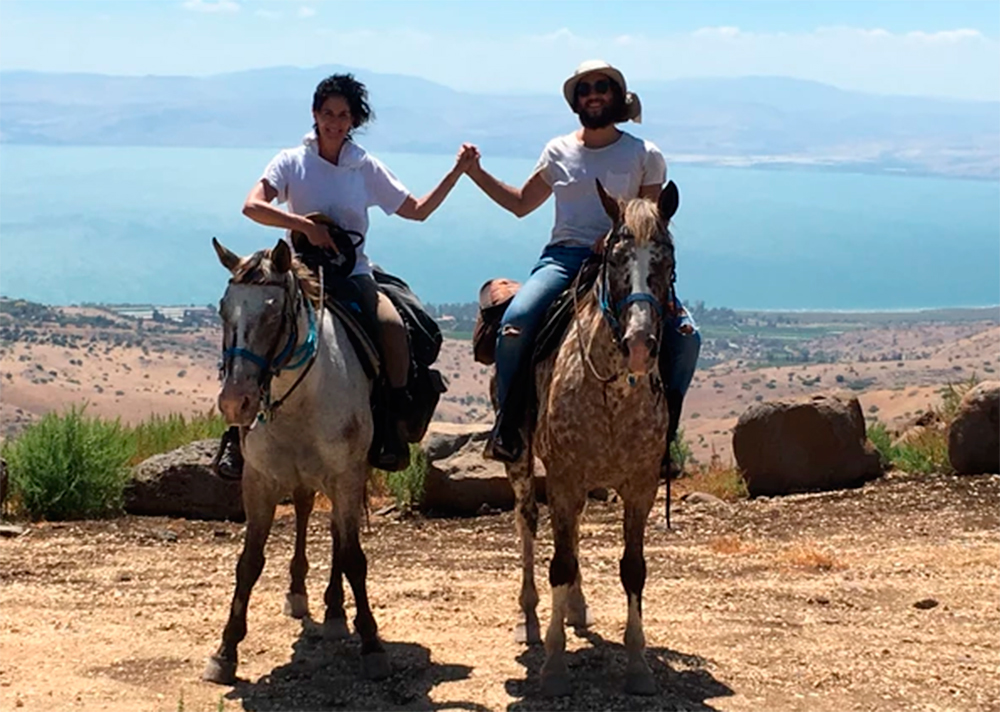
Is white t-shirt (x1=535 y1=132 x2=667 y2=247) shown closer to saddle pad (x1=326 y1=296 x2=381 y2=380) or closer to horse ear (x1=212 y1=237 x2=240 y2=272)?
saddle pad (x1=326 y1=296 x2=381 y2=380)

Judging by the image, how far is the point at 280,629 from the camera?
27.9 feet

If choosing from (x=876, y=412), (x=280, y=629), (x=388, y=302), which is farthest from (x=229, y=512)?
(x=876, y=412)

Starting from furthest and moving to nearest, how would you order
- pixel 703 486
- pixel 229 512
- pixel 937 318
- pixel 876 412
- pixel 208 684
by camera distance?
pixel 937 318 < pixel 876 412 < pixel 703 486 < pixel 229 512 < pixel 208 684

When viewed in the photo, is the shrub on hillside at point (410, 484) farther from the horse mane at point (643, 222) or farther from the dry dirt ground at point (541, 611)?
the horse mane at point (643, 222)

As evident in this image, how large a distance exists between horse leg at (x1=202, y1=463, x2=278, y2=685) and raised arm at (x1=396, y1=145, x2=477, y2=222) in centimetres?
188

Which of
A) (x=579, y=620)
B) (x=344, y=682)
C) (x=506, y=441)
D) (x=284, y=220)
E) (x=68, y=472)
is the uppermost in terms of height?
(x=284, y=220)

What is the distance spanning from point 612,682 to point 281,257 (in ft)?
9.48

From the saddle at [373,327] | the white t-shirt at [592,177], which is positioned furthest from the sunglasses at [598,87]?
the saddle at [373,327]

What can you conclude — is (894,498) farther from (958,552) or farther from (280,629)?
(280,629)

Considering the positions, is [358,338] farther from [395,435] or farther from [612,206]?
[612,206]

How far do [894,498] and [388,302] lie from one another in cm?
670

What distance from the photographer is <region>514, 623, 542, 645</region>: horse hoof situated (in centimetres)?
832

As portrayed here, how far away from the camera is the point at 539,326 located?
7.75 m

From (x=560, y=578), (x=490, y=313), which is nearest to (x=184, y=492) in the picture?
(x=490, y=313)
